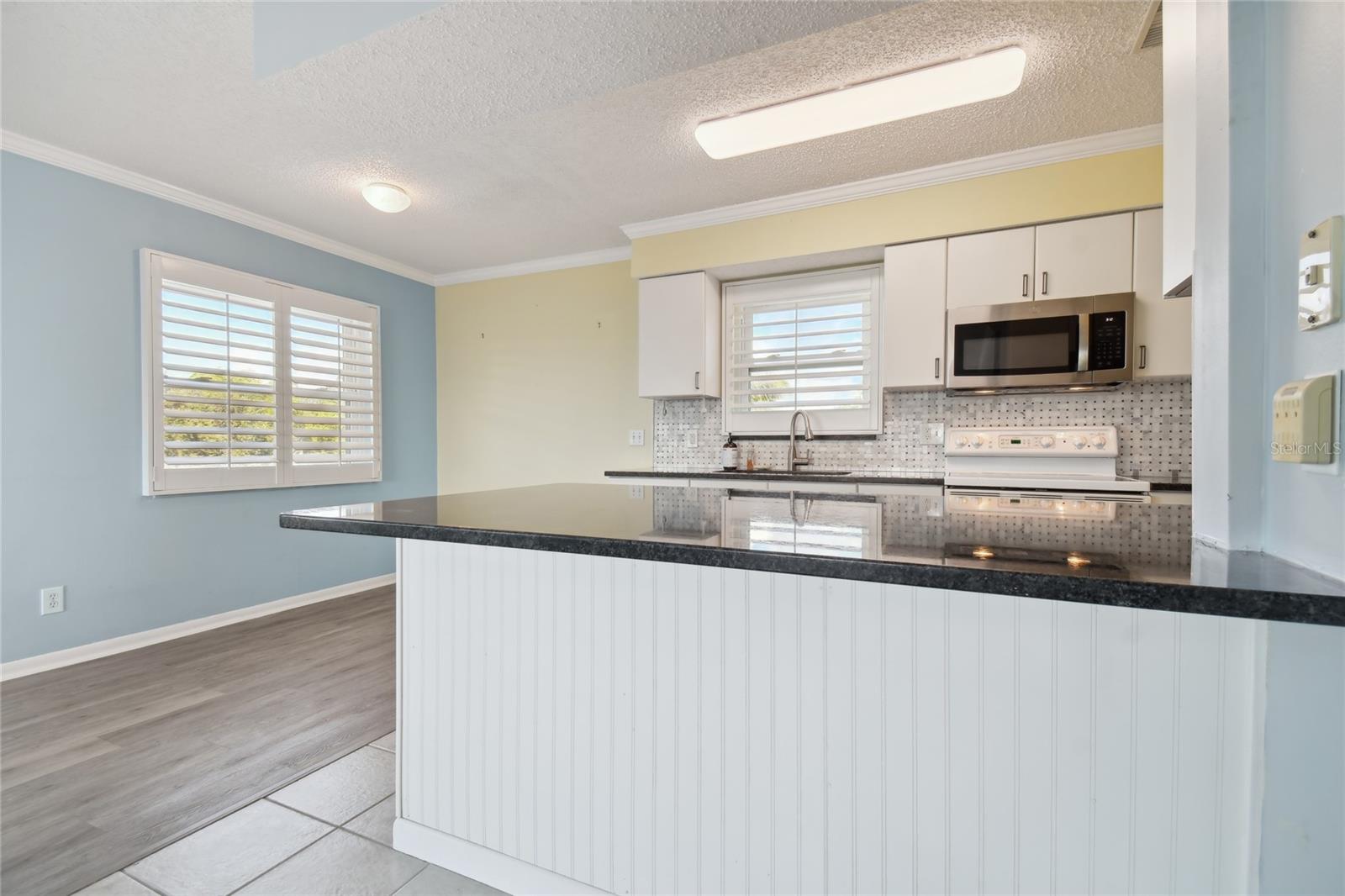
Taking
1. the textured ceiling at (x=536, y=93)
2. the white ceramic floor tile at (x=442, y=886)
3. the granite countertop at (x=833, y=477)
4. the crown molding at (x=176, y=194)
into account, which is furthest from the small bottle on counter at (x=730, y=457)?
the crown molding at (x=176, y=194)

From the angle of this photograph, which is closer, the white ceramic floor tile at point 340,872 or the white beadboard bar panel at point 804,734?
the white beadboard bar panel at point 804,734

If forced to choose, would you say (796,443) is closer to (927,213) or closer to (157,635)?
(927,213)

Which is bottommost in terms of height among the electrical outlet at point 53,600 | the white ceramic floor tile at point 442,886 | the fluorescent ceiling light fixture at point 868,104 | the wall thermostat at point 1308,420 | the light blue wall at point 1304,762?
the white ceramic floor tile at point 442,886

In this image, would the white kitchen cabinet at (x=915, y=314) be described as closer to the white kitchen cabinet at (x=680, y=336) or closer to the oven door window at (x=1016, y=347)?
the oven door window at (x=1016, y=347)

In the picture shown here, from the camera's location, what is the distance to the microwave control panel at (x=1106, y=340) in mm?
2758

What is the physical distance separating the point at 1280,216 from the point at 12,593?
4371mm

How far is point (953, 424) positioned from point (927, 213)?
1128 mm

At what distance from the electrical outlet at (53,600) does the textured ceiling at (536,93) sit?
2069mm

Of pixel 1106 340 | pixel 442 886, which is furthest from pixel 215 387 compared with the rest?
pixel 1106 340

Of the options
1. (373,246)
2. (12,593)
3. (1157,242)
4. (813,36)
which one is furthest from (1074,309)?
(12,593)

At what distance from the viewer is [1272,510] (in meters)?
0.86

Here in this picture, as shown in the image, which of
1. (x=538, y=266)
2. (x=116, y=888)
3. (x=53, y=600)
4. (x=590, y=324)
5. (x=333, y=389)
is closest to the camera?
(x=116, y=888)

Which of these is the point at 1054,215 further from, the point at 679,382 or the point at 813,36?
the point at 679,382

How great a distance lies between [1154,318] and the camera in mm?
2760
